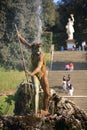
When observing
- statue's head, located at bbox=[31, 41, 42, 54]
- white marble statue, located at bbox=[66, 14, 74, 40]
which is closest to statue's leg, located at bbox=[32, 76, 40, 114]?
statue's head, located at bbox=[31, 41, 42, 54]

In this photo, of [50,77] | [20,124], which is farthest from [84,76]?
[20,124]

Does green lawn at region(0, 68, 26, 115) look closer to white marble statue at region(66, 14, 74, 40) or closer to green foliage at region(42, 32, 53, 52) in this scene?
green foliage at region(42, 32, 53, 52)

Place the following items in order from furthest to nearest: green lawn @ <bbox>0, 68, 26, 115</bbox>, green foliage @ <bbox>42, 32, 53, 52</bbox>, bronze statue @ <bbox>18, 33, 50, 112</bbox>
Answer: green foliage @ <bbox>42, 32, 53, 52</bbox>, green lawn @ <bbox>0, 68, 26, 115</bbox>, bronze statue @ <bbox>18, 33, 50, 112</bbox>

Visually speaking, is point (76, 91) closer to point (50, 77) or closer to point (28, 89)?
point (50, 77)

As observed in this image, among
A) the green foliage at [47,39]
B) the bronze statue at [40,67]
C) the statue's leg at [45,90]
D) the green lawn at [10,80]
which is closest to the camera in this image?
the bronze statue at [40,67]

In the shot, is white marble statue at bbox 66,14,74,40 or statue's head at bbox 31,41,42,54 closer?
statue's head at bbox 31,41,42,54

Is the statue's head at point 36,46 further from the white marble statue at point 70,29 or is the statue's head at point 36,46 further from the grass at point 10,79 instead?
the white marble statue at point 70,29

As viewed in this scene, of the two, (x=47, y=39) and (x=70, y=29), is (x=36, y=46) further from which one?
(x=47, y=39)

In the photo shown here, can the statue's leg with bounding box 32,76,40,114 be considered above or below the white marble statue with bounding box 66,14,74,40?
above

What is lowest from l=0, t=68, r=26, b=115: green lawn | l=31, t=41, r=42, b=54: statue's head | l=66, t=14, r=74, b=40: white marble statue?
l=0, t=68, r=26, b=115: green lawn

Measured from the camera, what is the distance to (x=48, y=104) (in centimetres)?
1465

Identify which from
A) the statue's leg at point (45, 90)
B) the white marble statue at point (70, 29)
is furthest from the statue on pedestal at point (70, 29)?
the statue's leg at point (45, 90)

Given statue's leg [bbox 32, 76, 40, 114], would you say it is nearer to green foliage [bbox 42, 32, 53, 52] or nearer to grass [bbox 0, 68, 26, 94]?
grass [bbox 0, 68, 26, 94]

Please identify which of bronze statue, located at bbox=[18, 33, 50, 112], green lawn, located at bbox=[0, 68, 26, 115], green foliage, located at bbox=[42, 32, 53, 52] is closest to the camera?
bronze statue, located at bbox=[18, 33, 50, 112]
